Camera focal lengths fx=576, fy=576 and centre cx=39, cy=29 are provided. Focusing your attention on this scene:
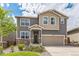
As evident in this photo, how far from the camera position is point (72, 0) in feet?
25.7

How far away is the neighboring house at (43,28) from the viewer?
25.8 feet

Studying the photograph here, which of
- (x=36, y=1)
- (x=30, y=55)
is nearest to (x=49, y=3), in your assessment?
(x=36, y=1)

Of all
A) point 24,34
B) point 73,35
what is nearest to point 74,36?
point 73,35

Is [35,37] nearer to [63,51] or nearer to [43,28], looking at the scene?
[43,28]

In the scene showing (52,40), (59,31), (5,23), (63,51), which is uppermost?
(5,23)

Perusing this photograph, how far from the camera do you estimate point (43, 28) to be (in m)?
7.87

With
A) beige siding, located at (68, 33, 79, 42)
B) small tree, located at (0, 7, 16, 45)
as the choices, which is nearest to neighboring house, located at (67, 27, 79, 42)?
beige siding, located at (68, 33, 79, 42)

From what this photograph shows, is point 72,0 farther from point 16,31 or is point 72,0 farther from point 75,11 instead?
point 16,31

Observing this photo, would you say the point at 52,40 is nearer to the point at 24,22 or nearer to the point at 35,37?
the point at 35,37

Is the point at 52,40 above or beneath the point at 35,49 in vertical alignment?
above

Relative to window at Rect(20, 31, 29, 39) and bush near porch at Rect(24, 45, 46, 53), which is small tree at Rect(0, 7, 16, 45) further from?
bush near porch at Rect(24, 45, 46, 53)

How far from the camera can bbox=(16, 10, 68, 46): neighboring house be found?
25.8 ft

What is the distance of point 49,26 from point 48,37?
153mm

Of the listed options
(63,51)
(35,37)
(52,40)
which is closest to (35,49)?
(35,37)
